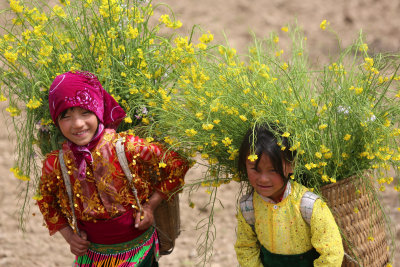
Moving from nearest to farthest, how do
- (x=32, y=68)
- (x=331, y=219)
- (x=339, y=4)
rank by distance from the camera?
(x=331, y=219), (x=32, y=68), (x=339, y=4)

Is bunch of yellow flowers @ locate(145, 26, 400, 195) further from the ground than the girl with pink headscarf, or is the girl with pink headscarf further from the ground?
bunch of yellow flowers @ locate(145, 26, 400, 195)

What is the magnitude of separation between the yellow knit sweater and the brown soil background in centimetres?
81

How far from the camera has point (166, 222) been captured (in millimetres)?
2201

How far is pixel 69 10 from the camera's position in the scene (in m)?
2.12

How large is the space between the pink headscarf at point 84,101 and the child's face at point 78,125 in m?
0.02

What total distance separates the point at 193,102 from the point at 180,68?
0.16m

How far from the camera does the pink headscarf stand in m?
1.80

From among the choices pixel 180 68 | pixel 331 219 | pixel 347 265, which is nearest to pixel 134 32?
pixel 180 68

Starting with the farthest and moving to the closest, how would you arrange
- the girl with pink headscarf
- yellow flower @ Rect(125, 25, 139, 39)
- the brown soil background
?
the brown soil background
yellow flower @ Rect(125, 25, 139, 39)
the girl with pink headscarf

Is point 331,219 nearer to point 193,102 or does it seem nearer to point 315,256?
point 315,256

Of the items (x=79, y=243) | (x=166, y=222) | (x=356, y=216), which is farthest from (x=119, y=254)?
(x=356, y=216)

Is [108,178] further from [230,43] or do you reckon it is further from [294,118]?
[230,43]

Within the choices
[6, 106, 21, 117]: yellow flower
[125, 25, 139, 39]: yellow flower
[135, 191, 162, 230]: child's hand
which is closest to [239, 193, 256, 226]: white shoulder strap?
[135, 191, 162, 230]: child's hand

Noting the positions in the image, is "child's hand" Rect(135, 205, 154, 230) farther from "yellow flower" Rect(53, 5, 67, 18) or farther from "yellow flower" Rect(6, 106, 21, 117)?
"yellow flower" Rect(53, 5, 67, 18)
